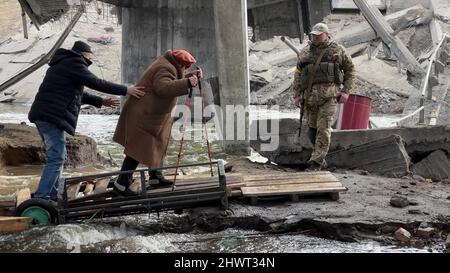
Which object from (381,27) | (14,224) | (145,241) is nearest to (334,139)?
(145,241)

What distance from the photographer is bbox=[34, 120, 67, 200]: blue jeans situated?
20.5 ft

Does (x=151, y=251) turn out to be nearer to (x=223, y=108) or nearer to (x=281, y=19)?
(x=223, y=108)

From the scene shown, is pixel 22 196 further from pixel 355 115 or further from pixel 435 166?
pixel 435 166

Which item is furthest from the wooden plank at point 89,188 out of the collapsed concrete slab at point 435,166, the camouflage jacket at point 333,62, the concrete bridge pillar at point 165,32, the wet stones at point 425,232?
the concrete bridge pillar at point 165,32

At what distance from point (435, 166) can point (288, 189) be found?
11.6 ft

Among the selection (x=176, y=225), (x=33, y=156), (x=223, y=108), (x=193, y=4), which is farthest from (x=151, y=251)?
(x=193, y=4)

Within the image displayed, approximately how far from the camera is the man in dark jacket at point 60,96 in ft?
20.1

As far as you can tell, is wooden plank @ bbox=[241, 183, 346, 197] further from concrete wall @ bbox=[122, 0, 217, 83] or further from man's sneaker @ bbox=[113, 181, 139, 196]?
concrete wall @ bbox=[122, 0, 217, 83]

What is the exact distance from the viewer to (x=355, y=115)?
9906mm

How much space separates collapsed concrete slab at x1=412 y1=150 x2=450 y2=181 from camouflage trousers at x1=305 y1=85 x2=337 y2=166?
5.07ft

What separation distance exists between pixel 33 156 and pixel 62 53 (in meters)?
5.76

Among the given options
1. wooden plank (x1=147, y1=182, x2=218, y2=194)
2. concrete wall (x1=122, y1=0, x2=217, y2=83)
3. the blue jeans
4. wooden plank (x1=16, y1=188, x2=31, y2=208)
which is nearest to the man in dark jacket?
the blue jeans

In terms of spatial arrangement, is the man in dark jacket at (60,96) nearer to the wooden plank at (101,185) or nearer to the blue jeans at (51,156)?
the blue jeans at (51,156)

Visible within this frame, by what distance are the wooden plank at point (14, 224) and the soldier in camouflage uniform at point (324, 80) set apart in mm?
4204
